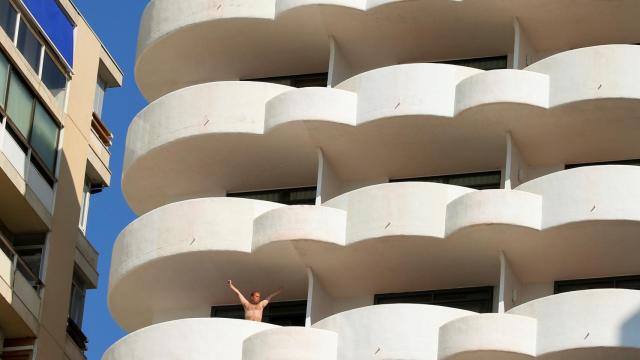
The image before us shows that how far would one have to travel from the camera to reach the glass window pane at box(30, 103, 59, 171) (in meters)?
45.9

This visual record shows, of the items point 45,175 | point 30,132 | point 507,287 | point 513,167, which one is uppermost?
point 30,132

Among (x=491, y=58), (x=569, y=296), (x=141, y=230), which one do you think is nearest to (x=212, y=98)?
(x=141, y=230)

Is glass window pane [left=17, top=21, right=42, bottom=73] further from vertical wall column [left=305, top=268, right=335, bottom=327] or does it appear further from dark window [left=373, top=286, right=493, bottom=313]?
dark window [left=373, top=286, right=493, bottom=313]

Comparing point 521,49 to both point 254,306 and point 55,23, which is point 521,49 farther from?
point 55,23

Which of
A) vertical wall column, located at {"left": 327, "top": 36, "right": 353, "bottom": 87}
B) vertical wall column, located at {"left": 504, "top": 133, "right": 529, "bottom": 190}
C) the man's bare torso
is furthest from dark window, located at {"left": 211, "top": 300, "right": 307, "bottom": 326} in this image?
vertical wall column, located at {"left": 504, "top": 133, "right": 529, "bottom": 190}

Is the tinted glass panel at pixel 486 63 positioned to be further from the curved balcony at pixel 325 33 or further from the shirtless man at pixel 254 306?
the shirtless man at pixel 254 306

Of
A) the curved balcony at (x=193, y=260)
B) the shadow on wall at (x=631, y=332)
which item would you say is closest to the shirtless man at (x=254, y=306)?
the curved balcony at (x=193, y=260)

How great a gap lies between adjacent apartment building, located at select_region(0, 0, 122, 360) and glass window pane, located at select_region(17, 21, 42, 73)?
2 cm

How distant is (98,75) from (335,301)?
1179 centimetres

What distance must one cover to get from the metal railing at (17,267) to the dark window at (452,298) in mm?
7418

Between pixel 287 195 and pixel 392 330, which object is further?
pixel 287 195

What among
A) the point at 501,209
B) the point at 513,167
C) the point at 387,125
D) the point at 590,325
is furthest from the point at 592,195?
the point at 387,125

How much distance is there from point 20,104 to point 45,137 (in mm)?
1590

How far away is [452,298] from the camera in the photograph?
1661 inches
